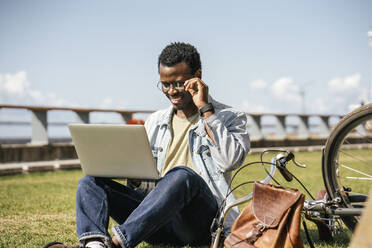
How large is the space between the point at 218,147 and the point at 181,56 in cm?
81

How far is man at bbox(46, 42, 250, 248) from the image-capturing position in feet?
7.85

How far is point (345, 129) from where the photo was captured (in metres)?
2.36

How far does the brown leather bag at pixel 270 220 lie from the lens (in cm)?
192

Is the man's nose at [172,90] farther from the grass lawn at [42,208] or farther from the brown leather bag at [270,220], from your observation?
the brown leather bag at [270,220]

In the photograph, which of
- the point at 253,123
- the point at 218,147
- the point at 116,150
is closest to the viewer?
the point at 116,150

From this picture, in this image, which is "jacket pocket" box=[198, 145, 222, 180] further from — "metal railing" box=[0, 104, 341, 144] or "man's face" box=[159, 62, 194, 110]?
"metal railing" box=[0, 104, 341, 144]

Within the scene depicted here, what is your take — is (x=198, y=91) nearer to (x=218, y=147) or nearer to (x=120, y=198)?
(x=218, y=147)

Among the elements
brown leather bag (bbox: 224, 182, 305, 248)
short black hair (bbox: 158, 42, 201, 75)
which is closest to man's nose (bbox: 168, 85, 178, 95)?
short black hair (bbox: 158, 42, 201, 75)

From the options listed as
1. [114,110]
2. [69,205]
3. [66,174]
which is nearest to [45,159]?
[66,174]

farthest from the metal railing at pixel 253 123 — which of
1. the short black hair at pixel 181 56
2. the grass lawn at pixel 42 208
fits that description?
the short black hair at pixel 181 56

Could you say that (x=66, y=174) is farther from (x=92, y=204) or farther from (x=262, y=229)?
(x=262, y=229)

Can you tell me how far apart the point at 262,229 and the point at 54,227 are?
8.09ft

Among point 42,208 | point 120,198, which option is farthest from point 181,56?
point 42,208

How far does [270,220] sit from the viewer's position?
1.97 m
